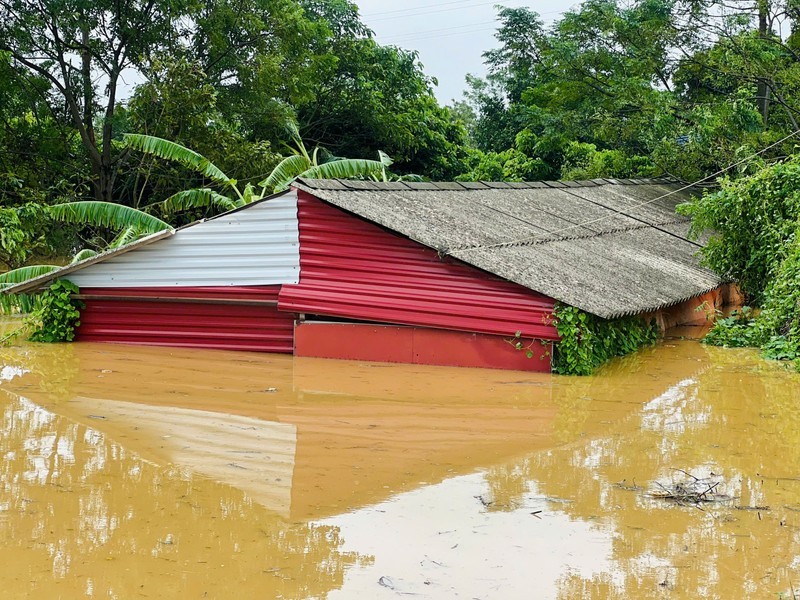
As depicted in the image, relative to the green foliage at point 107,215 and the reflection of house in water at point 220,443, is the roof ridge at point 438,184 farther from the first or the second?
the reflection of house in water at point 220,443

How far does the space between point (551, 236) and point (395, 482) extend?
8071 mm

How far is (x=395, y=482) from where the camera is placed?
25.4 ft

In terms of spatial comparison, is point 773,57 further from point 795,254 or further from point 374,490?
point 374,490

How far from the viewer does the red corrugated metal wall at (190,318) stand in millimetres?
13766

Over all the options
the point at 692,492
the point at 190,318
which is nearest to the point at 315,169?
the point at 190,318

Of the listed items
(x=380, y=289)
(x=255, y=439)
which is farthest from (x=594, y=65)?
(x=255, y=439)

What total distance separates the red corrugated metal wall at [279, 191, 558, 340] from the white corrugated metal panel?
238 millimetres

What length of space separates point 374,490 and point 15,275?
1021 cm

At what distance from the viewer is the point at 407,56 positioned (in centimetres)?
3297

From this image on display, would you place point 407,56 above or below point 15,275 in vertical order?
above

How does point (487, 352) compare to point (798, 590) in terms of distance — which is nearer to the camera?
point (798, 590)

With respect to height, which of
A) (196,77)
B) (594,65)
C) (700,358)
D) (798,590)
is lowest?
(798,590)

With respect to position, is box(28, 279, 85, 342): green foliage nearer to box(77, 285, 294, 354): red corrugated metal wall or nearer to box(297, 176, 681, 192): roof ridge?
box(77, 285, 294, 354): red corrugated metal wall

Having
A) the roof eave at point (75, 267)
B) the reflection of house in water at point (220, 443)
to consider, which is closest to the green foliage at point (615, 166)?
the roof eave at point (75, 267)
